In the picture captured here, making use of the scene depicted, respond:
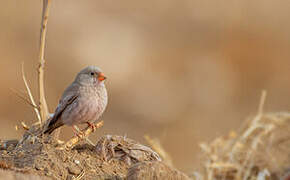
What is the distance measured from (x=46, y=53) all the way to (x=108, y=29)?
9.72 ft

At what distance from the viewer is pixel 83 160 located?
412 centimetres

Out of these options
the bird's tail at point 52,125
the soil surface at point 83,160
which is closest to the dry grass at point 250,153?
the bird's tail at point 52,125

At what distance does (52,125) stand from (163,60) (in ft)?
38.4

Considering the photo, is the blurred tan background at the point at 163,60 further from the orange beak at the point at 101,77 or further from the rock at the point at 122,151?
the rock at the point at 122,151

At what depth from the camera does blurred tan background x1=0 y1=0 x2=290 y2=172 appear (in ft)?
41.9

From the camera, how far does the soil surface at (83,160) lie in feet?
12.2

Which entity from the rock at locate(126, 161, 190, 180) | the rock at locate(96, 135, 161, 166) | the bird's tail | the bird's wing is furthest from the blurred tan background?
the rock at locate(126, 161, 190, 180)

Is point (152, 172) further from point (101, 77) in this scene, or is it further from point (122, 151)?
point (101, 77)

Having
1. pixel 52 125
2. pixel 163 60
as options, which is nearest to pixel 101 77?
pixel 52 125

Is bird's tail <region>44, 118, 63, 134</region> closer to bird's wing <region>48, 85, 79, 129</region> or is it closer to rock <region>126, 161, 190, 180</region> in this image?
bird's wing <region>48, 85, 79, 129</region>

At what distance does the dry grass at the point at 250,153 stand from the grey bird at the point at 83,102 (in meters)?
2.04

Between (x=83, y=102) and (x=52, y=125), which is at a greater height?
(x=83, y=102)

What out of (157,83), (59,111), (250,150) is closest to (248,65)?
(157,83)

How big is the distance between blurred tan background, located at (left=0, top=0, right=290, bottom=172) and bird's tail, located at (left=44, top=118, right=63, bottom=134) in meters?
6.37
